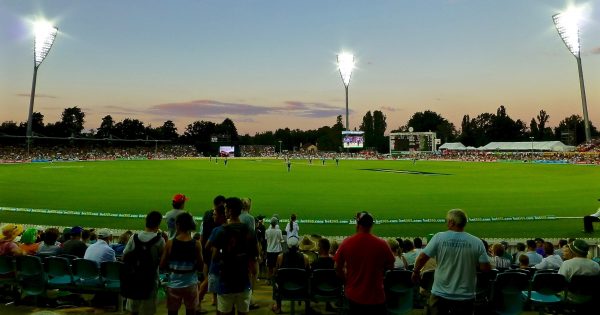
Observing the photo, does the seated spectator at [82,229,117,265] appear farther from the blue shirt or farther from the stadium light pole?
the stadium light pole

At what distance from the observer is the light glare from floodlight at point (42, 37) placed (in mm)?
71062

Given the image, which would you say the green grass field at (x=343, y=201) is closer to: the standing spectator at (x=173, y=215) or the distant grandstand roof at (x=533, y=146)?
the standing spectator at (x=173, y=215)

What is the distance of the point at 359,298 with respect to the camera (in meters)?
4.91

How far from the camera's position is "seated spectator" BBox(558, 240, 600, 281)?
6.52 metres

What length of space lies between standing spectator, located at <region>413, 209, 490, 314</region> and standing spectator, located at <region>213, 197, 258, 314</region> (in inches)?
80.4

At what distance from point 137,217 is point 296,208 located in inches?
330

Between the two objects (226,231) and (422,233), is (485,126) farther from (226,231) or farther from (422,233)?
(226,231)

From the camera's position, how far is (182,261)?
18.4 ft

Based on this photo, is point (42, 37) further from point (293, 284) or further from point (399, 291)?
point (399, 291)

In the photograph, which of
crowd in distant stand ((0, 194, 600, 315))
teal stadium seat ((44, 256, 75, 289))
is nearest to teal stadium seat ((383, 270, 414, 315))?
crowd in distant stand ((0, 194, 600, 315))

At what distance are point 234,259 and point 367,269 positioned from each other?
161 centimetres

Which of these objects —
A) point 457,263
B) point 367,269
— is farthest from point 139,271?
point 457,263

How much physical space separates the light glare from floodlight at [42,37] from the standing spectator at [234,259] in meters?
80.2

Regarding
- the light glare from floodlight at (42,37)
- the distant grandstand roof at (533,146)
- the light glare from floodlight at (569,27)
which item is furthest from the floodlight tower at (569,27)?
the light glare from floodlight at (42,37)
